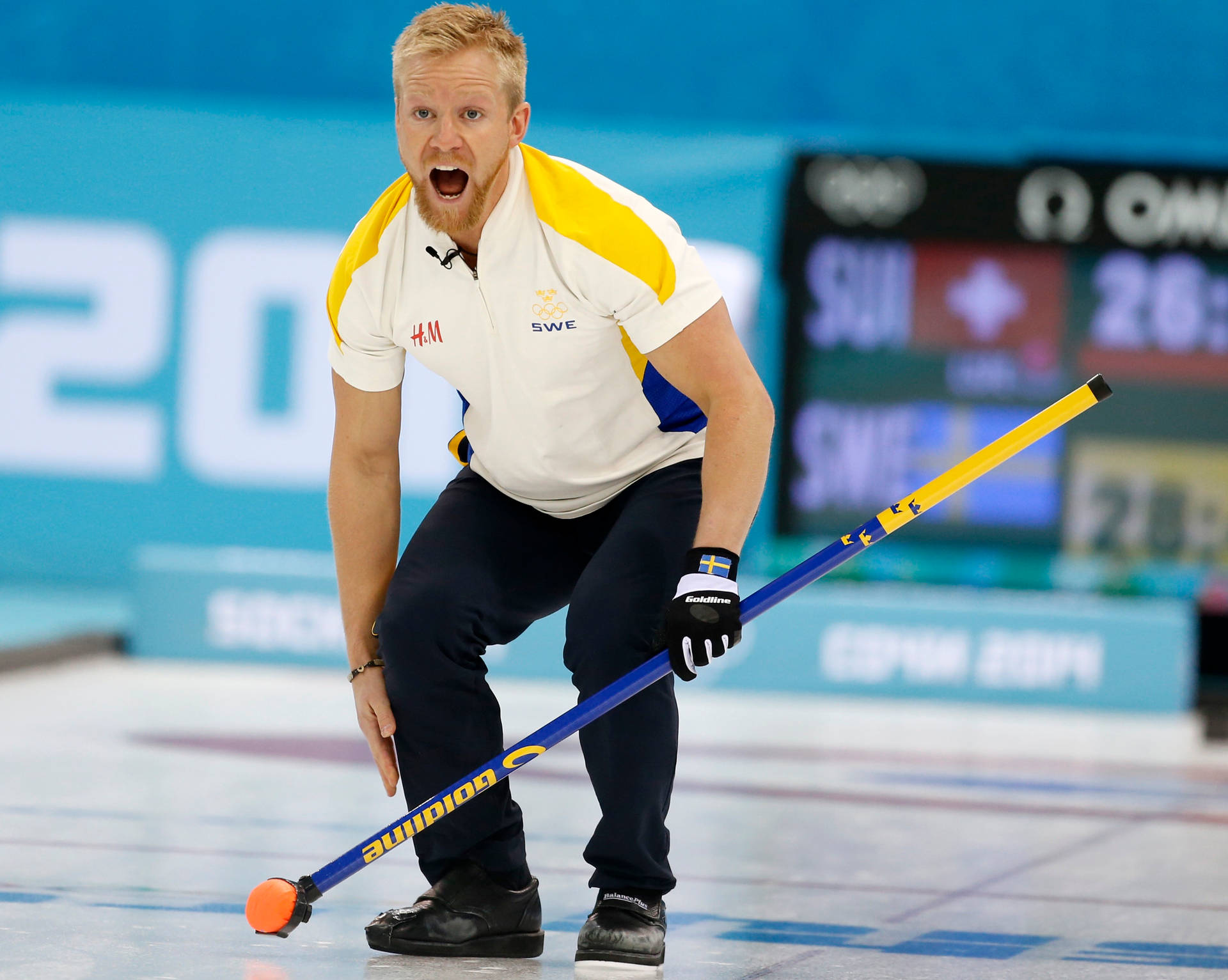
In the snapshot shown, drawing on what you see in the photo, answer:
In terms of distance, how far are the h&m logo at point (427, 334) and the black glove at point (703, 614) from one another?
0.61 metres

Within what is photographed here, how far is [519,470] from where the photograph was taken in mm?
3090

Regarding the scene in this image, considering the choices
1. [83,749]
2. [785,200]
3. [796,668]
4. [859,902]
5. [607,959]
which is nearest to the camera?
[607,959]

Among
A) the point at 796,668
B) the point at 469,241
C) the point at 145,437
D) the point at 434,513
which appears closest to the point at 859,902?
the point at 434,513

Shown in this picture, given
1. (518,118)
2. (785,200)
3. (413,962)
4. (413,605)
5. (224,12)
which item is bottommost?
(413,962)

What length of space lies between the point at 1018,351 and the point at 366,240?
552 cm

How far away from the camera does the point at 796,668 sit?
7738 mm

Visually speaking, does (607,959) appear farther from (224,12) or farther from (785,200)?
(224,12)

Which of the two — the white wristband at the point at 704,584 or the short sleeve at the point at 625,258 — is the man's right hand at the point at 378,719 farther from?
the short sleeve at the point at 625,258

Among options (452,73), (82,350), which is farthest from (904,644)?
(452,73)

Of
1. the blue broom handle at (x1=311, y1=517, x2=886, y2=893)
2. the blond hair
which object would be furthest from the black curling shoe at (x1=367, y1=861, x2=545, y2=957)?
the blond hair

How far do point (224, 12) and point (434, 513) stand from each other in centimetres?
675

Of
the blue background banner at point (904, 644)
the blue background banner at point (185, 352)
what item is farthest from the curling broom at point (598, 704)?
the blue background banner at point (185, 352)

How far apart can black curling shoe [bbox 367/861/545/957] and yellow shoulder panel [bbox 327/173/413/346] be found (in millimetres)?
977

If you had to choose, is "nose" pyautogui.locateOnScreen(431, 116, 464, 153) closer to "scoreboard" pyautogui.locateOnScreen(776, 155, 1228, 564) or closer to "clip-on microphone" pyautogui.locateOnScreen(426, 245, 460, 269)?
"clip-on microphone" pyautogui.locateOnScreen(426, 245, 460, 269)
